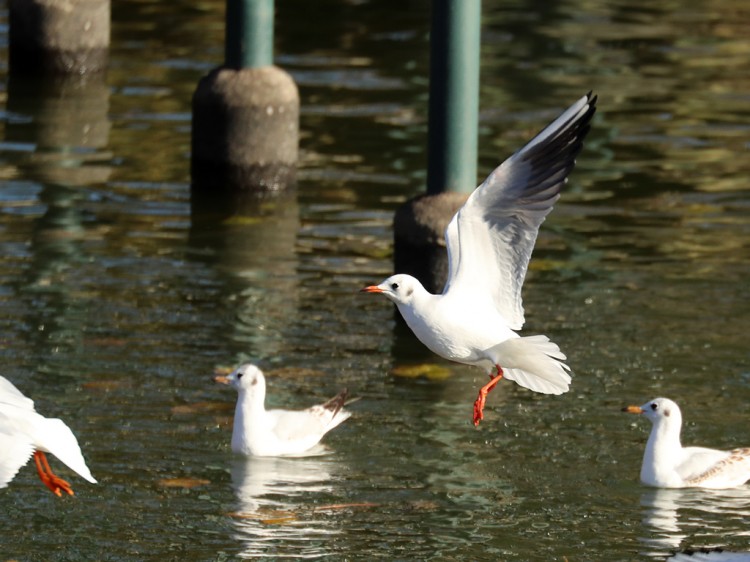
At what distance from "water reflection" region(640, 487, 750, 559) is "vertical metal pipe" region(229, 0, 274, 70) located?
19.7ft

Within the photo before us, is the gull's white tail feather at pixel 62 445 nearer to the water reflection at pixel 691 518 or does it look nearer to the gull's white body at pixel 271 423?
the gull's white body at pixel 271 423

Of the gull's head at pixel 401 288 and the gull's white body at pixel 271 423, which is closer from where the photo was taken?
the gull's head at pixel 401 288

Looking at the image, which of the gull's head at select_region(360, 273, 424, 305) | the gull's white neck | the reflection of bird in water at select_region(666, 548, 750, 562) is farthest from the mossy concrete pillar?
the reflection of bird in water at select_region(666, 548, 750, 562)

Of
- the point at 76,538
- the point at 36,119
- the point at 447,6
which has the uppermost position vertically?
the point at 447,6

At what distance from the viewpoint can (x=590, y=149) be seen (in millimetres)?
16047

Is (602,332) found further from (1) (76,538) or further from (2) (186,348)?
(1) (76,538)

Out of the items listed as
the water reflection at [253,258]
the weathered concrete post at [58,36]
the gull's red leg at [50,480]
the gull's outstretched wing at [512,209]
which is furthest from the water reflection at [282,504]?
the weathered concrete post at [58,36]

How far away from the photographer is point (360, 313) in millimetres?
11945

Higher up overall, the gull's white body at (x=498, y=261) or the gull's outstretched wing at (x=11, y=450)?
the gull's white body at (x=498, y=261)

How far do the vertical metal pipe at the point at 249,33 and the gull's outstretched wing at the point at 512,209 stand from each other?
566cm

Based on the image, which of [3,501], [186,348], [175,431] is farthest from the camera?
[186,348]

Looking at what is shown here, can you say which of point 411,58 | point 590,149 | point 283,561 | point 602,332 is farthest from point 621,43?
point 283,561

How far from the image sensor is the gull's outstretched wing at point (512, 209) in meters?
8.60

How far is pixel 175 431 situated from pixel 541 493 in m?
1.98
